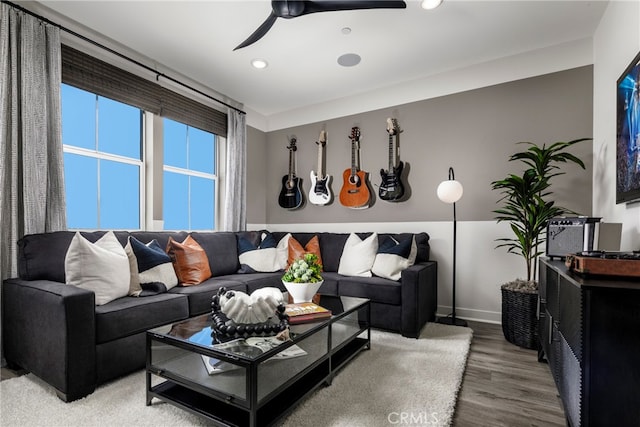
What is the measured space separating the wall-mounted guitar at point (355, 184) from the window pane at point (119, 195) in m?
2.27

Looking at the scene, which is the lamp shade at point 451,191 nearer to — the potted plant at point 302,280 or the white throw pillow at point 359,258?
the white throw pillow at point 359,258

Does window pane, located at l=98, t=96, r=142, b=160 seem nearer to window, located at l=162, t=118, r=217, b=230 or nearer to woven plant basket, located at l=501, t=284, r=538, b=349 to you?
window, located at l=162, t=118, r=217, b=230

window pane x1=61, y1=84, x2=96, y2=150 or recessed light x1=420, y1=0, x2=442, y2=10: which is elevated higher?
recessed light x1=420, y1=0, x2=442, y2=10

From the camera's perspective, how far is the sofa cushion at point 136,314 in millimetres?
1805

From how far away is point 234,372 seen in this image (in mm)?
1582

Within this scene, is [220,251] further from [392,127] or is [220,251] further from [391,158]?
[392,127]

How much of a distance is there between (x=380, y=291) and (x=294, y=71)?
2.42 metres

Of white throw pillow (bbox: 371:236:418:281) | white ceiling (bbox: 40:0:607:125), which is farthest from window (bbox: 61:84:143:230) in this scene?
white throw pillow (bbox: 371:236:418:281)

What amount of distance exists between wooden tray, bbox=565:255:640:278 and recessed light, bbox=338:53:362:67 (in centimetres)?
256

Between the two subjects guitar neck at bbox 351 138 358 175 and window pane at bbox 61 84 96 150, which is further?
guitar neck at bbox 351 138 358 175

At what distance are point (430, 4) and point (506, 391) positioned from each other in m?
2.59

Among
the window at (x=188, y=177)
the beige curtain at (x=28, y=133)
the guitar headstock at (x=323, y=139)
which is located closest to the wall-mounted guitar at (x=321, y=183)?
the guitar headstock at (x=323, y=139)

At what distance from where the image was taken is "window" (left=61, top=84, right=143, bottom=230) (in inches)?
105

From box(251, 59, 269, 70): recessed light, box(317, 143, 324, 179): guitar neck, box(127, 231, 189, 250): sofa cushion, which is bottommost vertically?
box(127, 231, 189, 250): sofa cushion
